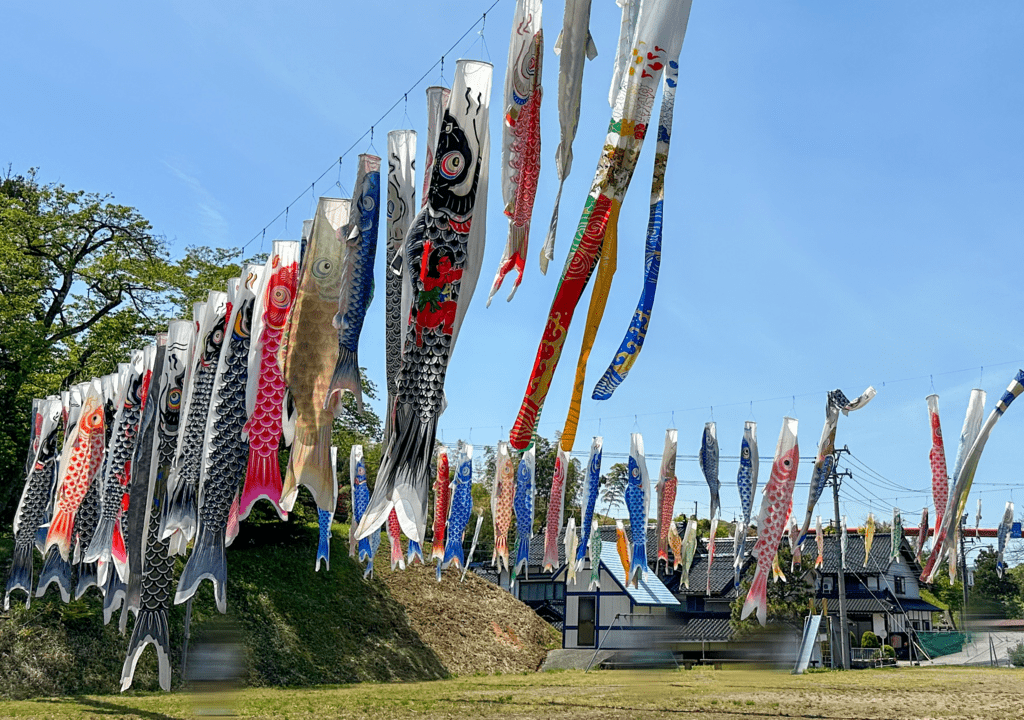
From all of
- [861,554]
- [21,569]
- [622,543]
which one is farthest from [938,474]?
[861,554]

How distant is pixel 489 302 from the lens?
8070 millimetres

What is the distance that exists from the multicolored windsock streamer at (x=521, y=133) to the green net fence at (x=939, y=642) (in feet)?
109

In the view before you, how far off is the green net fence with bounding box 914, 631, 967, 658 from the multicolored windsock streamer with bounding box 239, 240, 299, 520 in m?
32.6

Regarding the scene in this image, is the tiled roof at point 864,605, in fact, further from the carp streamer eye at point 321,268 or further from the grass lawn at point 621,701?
the carp streamer eye at point 321,268

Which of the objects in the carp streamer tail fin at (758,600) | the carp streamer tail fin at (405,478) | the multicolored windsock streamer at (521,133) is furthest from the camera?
the carp streamer tail fin at (758,600)

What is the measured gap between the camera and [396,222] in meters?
9.14

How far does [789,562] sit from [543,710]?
62.9 ft

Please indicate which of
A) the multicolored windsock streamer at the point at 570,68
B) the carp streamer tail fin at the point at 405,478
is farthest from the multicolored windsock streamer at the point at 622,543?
the multicolored windsock streamer at the point at 570,68

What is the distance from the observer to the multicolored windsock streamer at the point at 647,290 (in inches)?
287

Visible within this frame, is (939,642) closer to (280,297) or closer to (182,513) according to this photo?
(182,513)

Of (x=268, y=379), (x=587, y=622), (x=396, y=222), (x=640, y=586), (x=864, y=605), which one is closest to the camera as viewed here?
(x=396, y=222)

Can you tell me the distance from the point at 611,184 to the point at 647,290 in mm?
974

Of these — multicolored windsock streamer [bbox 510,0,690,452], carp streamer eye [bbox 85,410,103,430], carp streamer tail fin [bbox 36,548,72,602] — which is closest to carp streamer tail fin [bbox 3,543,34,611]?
carp streamer tail fin [bbox 36,548,72,602]

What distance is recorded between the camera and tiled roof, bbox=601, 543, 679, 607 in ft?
90.5
